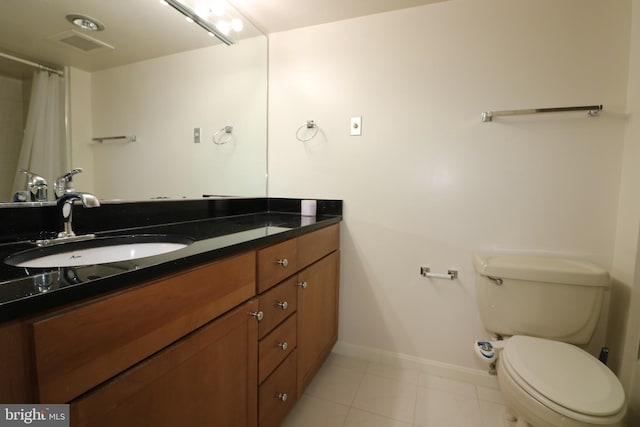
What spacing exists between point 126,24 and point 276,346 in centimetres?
146

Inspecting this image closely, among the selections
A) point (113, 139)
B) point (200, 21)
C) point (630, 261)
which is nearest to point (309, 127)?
point (200, 21)

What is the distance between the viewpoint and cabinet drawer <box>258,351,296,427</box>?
1.02 metres

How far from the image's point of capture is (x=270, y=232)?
1.08 metres

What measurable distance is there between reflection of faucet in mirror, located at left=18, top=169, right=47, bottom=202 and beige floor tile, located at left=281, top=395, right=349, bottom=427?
1310mm

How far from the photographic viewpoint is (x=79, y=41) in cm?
103

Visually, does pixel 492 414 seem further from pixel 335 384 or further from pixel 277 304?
pixel 277 304

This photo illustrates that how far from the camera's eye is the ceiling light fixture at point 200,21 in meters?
1.37

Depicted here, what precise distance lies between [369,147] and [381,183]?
0.23m

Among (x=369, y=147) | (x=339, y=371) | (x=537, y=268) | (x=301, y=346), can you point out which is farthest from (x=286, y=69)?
(x=339, y=371)

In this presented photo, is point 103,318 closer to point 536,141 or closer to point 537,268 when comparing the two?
point 537,268

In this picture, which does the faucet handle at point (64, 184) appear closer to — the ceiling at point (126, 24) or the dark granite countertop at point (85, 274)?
the dark granite countertop at point (85, 274)

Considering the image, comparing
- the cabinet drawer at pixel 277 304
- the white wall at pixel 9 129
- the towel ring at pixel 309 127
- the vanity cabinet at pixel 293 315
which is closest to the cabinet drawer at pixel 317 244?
the vanity cabinet at pixel 293 315

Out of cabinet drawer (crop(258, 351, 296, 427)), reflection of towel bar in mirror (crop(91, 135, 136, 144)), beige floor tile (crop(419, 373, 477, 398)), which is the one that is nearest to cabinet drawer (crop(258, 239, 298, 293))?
cabinet drawer (crop(258, 351, 296, 427))

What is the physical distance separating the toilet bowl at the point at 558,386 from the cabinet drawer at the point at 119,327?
104 cm
